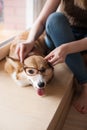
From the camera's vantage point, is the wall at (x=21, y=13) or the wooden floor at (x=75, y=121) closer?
the wooden floor at (x=75, y=121)

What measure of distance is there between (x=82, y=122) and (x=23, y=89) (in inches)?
12.3

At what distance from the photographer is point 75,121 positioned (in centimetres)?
105

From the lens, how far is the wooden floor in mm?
1018

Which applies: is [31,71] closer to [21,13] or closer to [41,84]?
[41,84]

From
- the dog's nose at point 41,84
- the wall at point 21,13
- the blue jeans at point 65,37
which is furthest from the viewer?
the wall at point 21,13

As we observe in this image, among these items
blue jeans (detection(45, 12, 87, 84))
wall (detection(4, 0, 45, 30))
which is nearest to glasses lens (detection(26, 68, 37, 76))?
blue jeans (detection(45, 12, 87, 84))

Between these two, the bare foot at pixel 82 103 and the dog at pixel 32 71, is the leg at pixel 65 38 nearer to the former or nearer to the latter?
the bare foot at pixel 82 103

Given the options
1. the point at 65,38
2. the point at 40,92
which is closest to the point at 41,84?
the point at 40,92

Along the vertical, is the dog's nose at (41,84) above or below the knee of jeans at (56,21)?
below

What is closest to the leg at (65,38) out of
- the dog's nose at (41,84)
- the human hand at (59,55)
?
the human hand at (59,55)

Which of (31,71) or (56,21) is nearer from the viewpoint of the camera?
(31,71)

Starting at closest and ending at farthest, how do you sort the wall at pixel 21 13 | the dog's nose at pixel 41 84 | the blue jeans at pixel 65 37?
the dog's nose at pixel 41 84
the blue jeans at pixel 65 37
the wall at pixel 21 13

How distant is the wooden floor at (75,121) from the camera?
102cm

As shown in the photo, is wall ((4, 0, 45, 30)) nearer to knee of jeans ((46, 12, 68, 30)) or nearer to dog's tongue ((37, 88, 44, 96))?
knee of jeans ((46, 12, 68, 30))
